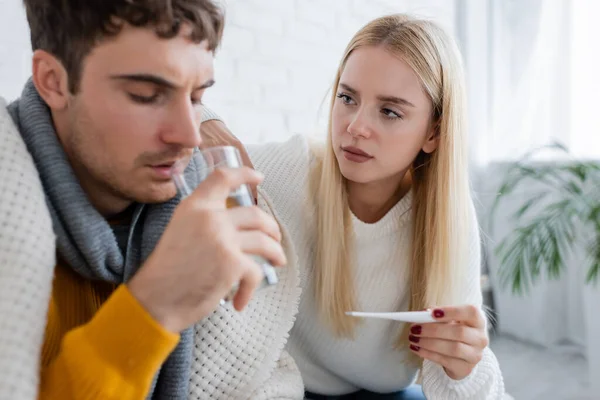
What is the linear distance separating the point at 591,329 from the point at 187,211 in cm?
213

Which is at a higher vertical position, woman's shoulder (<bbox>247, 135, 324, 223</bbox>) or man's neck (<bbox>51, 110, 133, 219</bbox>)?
man's neck (<bbox>51, 110, 133, 219</bbox>)

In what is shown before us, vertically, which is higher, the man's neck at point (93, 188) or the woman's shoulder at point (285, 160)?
the man's neck at point (93, 188)

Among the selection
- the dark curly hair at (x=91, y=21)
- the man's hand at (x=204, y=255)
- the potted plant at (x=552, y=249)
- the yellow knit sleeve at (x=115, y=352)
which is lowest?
the potted plant at (x=552, y=249)

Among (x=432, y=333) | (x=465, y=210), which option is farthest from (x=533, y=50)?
(x=432, y=333)

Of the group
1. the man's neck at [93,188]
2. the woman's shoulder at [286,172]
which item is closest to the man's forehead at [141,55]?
the man's neck at [93,188]

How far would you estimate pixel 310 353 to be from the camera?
138 centimetres

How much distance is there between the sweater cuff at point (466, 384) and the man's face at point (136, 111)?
721mm

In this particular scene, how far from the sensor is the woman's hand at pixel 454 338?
1.07 meters

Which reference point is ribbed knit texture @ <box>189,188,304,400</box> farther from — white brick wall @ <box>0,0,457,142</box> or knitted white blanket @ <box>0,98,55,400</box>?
white brick wall @ <box>0,0,457,142</box>

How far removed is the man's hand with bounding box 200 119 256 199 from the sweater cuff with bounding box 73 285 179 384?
42 centimetres

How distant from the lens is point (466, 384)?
117 centimetres

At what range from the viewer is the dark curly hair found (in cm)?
76

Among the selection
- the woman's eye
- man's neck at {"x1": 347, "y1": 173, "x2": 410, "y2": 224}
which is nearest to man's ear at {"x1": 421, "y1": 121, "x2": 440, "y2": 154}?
man's neck at {"x1": 347, "y1": 173, "x2": 410, "y2": 224}

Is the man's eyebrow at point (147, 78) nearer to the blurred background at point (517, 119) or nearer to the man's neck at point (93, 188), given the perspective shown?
the man's neck at point (93, 188)
